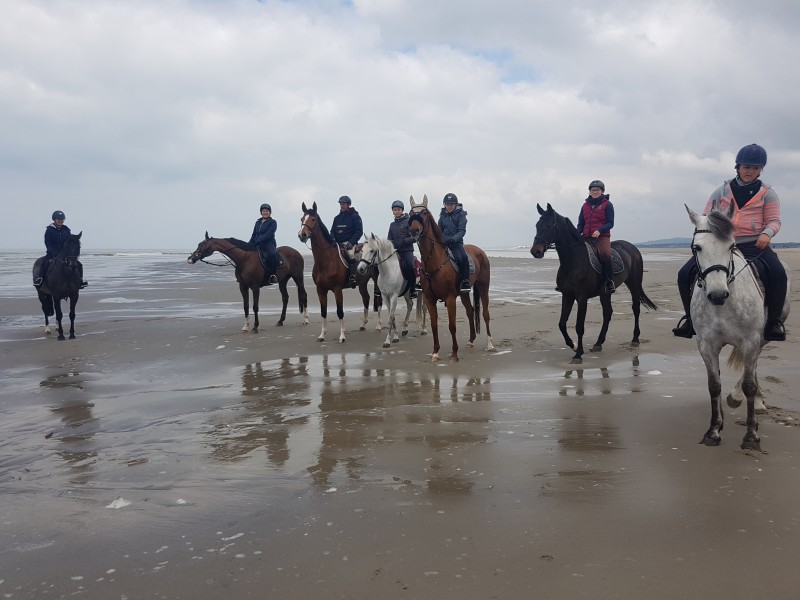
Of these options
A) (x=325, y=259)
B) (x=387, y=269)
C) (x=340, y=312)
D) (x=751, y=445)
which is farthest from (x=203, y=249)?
(x=751, y=445)

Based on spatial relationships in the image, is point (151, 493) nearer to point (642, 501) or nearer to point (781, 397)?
point (642, 501)

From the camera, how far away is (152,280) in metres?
30.0

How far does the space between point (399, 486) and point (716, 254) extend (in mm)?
3082

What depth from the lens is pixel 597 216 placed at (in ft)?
32.9

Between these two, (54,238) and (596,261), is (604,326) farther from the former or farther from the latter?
(54,238)

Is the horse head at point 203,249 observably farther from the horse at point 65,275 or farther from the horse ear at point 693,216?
the horse ear at point 693,216

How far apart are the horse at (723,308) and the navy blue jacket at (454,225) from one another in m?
5.28

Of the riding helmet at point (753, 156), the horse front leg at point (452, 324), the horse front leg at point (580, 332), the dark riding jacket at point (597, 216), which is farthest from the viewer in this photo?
the dark riding jacket at point (597, 216)

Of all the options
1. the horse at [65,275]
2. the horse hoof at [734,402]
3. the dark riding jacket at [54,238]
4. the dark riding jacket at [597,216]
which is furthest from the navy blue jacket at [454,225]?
the dark riding jacket at [54,238]

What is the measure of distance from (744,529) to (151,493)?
12.3 feet

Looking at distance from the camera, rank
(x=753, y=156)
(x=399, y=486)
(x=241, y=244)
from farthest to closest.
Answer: (x=241, y=244) → (x=753, y=156) → (x=399, y=486)

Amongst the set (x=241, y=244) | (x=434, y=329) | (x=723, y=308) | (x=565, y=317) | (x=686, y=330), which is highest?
(x=241, y=244)

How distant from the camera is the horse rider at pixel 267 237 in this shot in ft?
45.5

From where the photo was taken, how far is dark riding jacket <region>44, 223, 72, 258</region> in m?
12.8
